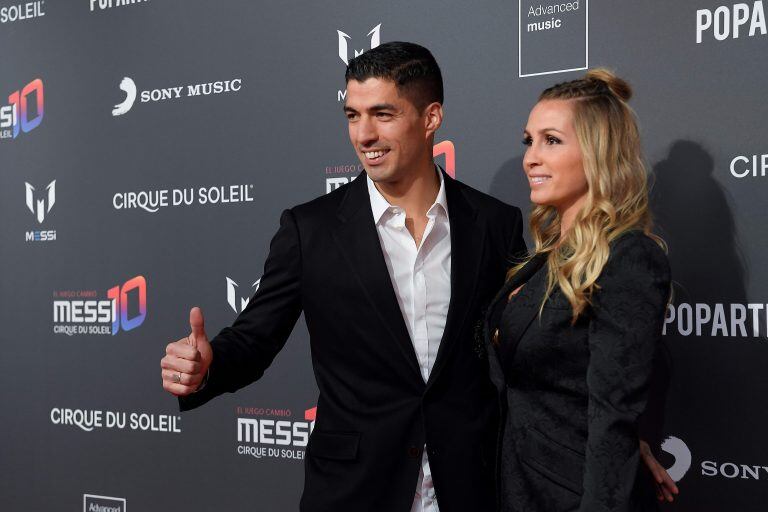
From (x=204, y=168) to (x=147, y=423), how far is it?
1.16 metres

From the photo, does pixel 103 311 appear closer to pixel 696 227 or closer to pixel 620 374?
pixel 696 227

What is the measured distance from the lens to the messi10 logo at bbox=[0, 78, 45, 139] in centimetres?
366

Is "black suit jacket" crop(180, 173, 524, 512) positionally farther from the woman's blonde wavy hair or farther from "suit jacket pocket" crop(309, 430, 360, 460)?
the woman's blonde wavy hair

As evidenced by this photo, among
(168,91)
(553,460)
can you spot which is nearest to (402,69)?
(553,460)

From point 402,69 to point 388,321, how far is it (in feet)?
2.03

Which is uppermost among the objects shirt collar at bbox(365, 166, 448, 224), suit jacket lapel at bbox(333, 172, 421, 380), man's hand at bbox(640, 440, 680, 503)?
shirt collar at bbox(365, 166, 448, 224)

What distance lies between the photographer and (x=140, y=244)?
339 centimetres

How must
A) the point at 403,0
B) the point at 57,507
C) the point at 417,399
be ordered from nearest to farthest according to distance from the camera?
the point at 417,399
the point at 403,0
the point at 57,507

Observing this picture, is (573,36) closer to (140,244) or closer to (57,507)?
(140,244)

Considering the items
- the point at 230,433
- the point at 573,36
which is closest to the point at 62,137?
the point at 230,433

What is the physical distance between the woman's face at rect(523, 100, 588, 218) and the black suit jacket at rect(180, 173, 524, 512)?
0.20m

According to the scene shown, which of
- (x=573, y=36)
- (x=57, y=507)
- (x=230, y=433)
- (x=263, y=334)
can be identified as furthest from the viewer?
(x=57, y=507)

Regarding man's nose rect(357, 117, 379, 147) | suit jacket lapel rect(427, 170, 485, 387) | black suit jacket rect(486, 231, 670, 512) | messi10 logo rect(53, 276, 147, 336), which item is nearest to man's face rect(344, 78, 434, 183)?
man's nose rect(357, 117, 379, 147)

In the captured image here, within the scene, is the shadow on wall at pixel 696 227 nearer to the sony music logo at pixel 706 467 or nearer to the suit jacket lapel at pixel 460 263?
the sony music logo at pixel 706 467
